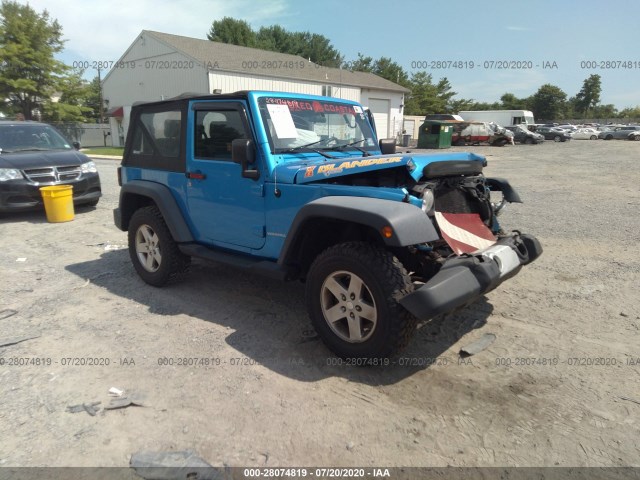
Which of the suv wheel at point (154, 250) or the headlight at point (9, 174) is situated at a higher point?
the headlight at point (9, 174)

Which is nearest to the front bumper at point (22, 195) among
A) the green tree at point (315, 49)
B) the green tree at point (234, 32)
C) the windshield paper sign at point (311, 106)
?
the windshield paper sign at point (311, 106)

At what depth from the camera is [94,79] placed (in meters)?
50.1

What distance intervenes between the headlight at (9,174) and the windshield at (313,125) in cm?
649

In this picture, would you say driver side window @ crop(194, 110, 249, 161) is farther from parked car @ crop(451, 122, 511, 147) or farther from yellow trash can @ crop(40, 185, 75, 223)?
parked car @ crop(451, 122, 511, 147)

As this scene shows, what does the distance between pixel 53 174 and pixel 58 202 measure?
0.82m

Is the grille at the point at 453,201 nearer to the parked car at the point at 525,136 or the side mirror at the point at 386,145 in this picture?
the side mirror at the point at 386,145

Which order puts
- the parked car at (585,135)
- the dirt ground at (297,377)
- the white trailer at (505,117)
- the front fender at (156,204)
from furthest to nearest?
1. the parked car at (585,135)
2. the white trailer at (505,117)
3. the front fender at (156,204)
4. the dirt ground at (297,377)

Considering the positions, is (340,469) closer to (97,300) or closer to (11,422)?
(11,422)

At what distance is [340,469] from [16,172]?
8.40 metres

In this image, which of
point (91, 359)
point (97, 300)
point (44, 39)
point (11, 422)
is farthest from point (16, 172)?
point (44, 39)

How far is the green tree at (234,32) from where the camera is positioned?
149 ft

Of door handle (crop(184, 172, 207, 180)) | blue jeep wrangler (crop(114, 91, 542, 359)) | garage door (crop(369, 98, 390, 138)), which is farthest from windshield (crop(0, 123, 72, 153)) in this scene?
garage door (crop(369, 98, 390, 138))

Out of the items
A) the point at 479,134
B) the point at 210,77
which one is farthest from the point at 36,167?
the point at 479,134

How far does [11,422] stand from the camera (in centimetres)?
273
